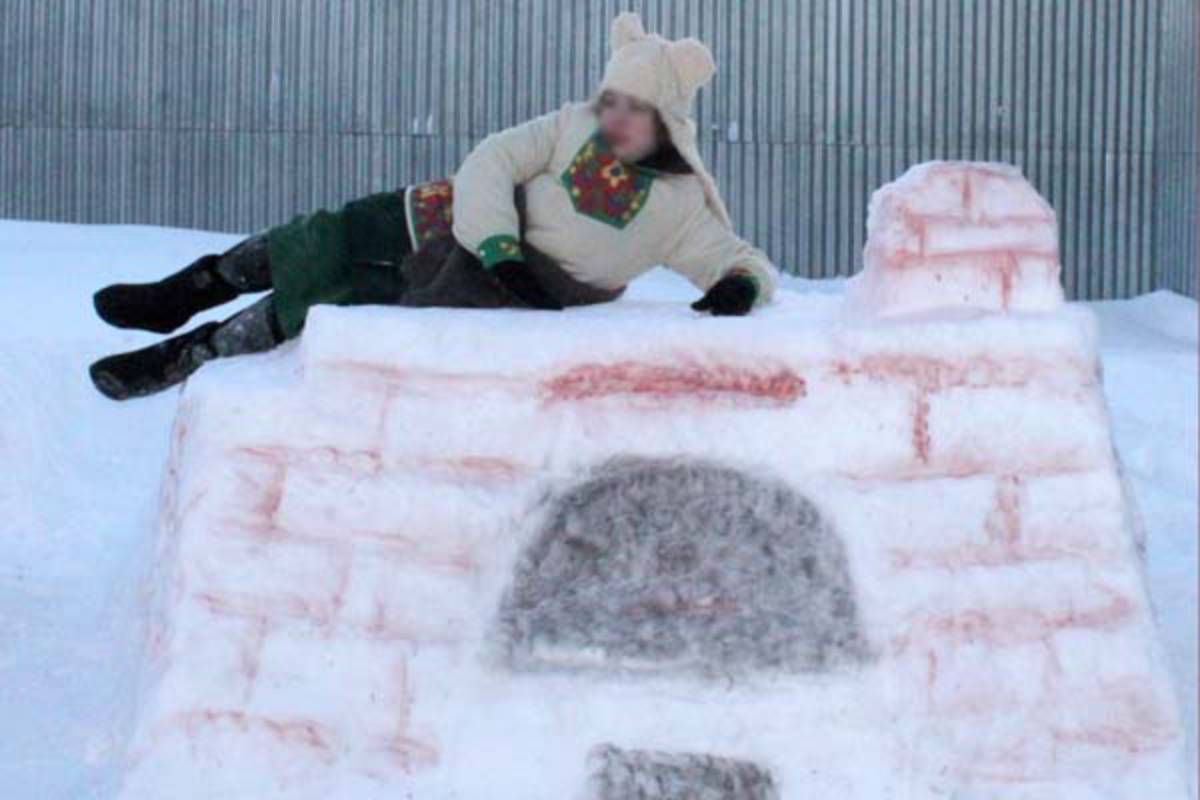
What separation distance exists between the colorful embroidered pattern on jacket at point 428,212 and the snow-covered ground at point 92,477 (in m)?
0.93

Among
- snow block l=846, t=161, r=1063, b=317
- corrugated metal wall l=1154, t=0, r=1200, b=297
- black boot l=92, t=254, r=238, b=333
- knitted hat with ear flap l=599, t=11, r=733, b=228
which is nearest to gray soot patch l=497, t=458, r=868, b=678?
snow block l=846, t=161, r=1063, b=317

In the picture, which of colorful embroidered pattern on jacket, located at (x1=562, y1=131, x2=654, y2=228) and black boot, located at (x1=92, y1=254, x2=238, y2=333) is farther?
black boot, located at (x1=92, y1=254, x2=238, y2=333)

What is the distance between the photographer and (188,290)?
14.7ft

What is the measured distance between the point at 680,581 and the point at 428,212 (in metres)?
1.34

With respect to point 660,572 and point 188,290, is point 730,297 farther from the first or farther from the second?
point 188,290

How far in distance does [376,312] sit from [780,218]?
7.49 m

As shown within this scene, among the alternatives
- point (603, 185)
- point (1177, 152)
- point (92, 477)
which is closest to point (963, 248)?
point (603, 185)

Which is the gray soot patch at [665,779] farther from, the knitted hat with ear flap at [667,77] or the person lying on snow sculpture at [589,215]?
the knitted hat with ear flap at [667,77]

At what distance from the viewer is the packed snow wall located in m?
3.21

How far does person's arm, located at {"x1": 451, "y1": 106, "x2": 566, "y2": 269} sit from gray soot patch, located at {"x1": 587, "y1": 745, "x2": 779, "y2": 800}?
3.82 ft

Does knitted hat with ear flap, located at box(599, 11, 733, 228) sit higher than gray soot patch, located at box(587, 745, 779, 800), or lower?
higher

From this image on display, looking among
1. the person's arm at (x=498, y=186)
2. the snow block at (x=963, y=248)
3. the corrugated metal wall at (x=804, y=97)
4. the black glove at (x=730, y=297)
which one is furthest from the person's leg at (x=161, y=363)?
the corrugated metal wall at (x=804, y=97)

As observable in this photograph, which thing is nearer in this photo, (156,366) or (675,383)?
(675,383)

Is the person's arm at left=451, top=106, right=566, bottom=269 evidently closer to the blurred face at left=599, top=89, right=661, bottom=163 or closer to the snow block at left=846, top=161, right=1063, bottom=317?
the blurred face at left=599, top=89, right=661, bottom=163
